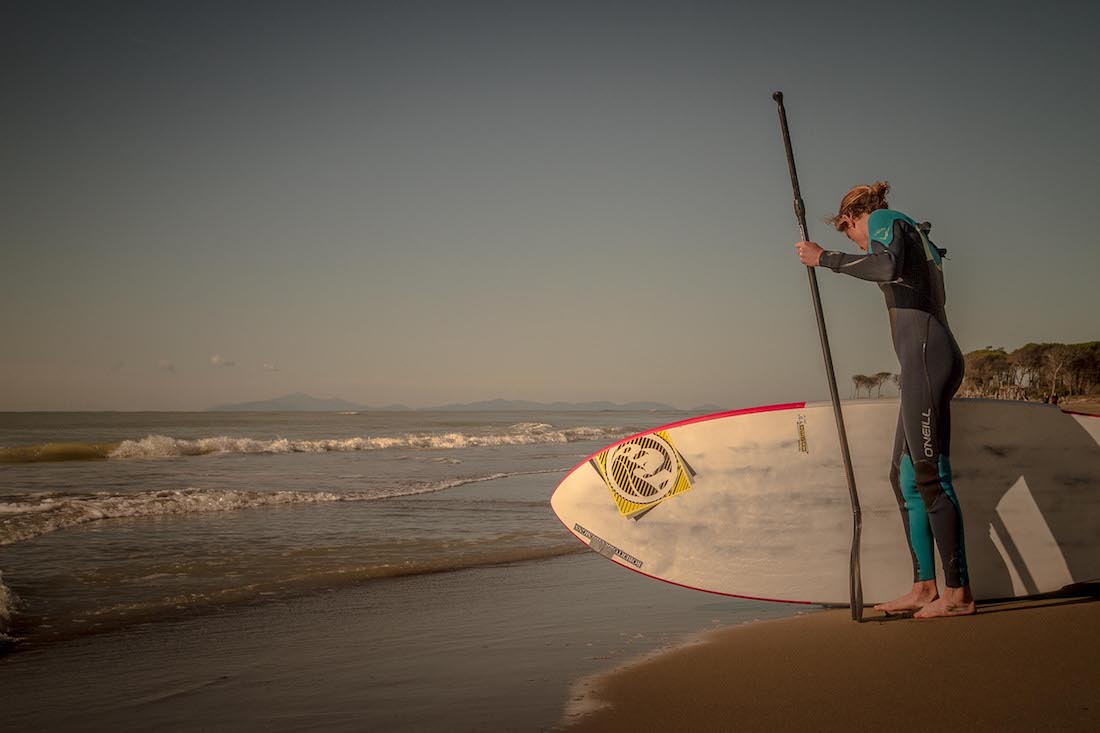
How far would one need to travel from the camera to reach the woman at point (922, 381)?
2803 mm

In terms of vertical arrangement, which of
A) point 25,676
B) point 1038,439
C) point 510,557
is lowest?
point 510,557

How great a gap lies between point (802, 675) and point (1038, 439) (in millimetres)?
1901

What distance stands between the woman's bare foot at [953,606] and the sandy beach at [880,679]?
49 millimetres

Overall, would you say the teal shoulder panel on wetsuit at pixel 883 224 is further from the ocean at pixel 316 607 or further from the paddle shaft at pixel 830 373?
the ocean at pixel 316 607

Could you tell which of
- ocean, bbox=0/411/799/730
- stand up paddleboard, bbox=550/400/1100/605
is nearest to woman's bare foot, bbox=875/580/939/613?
stand up paddleboard, bbox=550/400/1100/605

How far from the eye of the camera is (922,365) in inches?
112

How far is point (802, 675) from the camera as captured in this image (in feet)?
7.61

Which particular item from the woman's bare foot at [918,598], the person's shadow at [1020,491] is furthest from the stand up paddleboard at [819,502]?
the woman's bare foot at [918,598]

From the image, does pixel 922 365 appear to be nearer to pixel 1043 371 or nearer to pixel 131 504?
pixel 131 504

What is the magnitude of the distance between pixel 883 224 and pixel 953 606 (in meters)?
1.58

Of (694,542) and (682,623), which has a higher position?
(694,542)

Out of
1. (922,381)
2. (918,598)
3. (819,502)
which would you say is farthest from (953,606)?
(922,381)

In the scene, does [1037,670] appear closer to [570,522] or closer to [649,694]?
[649,694]

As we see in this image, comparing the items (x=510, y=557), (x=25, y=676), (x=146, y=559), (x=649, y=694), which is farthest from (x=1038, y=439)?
(x=146, y=559)
